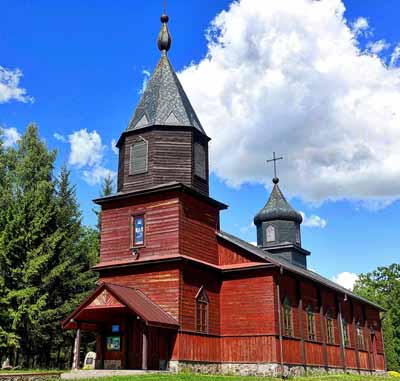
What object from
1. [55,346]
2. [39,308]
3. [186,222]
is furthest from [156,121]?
→ [55,346]

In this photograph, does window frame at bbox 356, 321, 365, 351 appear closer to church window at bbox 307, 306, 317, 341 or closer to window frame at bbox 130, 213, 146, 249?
church window at bbox 307, 306, 317, 341

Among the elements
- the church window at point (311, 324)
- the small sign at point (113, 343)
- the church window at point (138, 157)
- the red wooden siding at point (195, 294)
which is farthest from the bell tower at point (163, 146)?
the church window at point (311, 324)

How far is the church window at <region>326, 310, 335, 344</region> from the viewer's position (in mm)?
30944

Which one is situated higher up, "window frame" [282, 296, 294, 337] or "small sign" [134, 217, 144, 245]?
"small sign" [134, 217, 144, 245]

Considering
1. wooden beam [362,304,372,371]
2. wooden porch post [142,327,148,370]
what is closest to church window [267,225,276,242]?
wooden beam [362,304,372,371]

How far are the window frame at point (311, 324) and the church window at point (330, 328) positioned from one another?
2069 millimetres

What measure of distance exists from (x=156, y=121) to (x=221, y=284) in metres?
8.71

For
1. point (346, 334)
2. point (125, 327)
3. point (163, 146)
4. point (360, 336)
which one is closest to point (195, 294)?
point (125, 327)

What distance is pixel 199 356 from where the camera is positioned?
2316 cm

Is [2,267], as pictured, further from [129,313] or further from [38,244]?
[129,313]

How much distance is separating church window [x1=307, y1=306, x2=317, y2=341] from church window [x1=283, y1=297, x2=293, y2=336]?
8.04ft

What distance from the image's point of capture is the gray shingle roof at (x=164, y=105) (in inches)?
1040

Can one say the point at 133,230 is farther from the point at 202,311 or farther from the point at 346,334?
the point at 346,334

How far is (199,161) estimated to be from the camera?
26562mm
